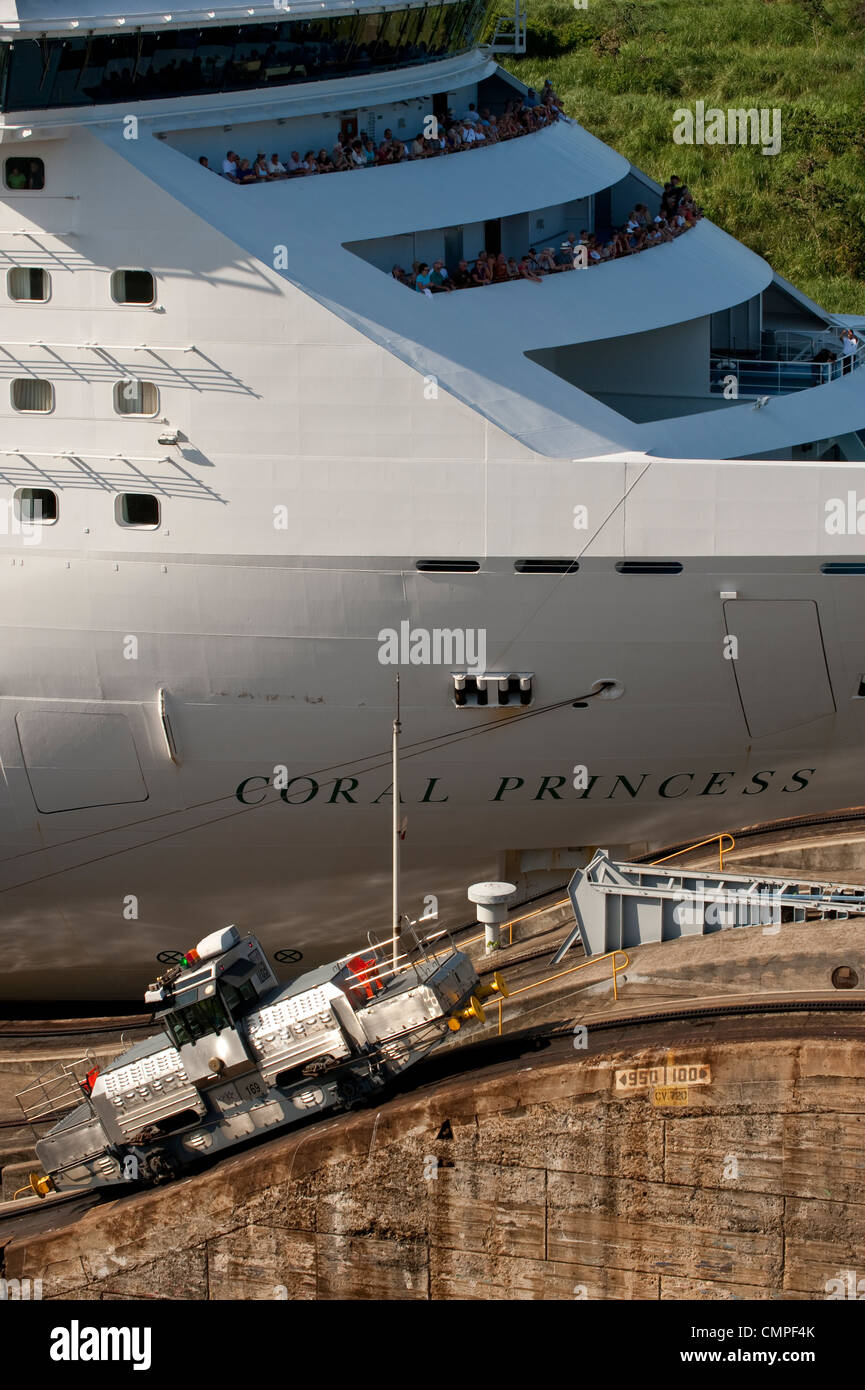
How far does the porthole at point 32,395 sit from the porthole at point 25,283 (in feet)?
2.98

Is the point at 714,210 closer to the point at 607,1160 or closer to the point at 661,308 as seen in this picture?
the point at 661,308

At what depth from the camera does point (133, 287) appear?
16297 mm

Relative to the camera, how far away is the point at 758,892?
15.7 metres

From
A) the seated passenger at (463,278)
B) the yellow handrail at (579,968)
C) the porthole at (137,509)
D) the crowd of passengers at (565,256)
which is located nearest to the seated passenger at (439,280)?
the crowd of passengers at (565,256)

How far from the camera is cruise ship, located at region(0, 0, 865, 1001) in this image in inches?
629

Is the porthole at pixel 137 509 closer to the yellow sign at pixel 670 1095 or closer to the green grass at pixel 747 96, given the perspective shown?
the yellow sign at pixel 670 1095

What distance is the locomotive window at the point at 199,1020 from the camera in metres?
14.3

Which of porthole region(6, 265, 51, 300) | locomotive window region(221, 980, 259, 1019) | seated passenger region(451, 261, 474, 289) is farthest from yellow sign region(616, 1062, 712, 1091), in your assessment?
porthole region(6, 265, 51, 300)

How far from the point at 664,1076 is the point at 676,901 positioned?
10.8 feet

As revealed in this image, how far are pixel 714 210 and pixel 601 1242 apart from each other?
32805mm

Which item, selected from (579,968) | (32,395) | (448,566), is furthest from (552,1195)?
(32,395)

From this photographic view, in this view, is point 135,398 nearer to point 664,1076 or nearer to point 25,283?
point 25,283

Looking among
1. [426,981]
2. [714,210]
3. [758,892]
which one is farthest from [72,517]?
[714,210]

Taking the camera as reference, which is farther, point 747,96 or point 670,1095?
point 747,96
